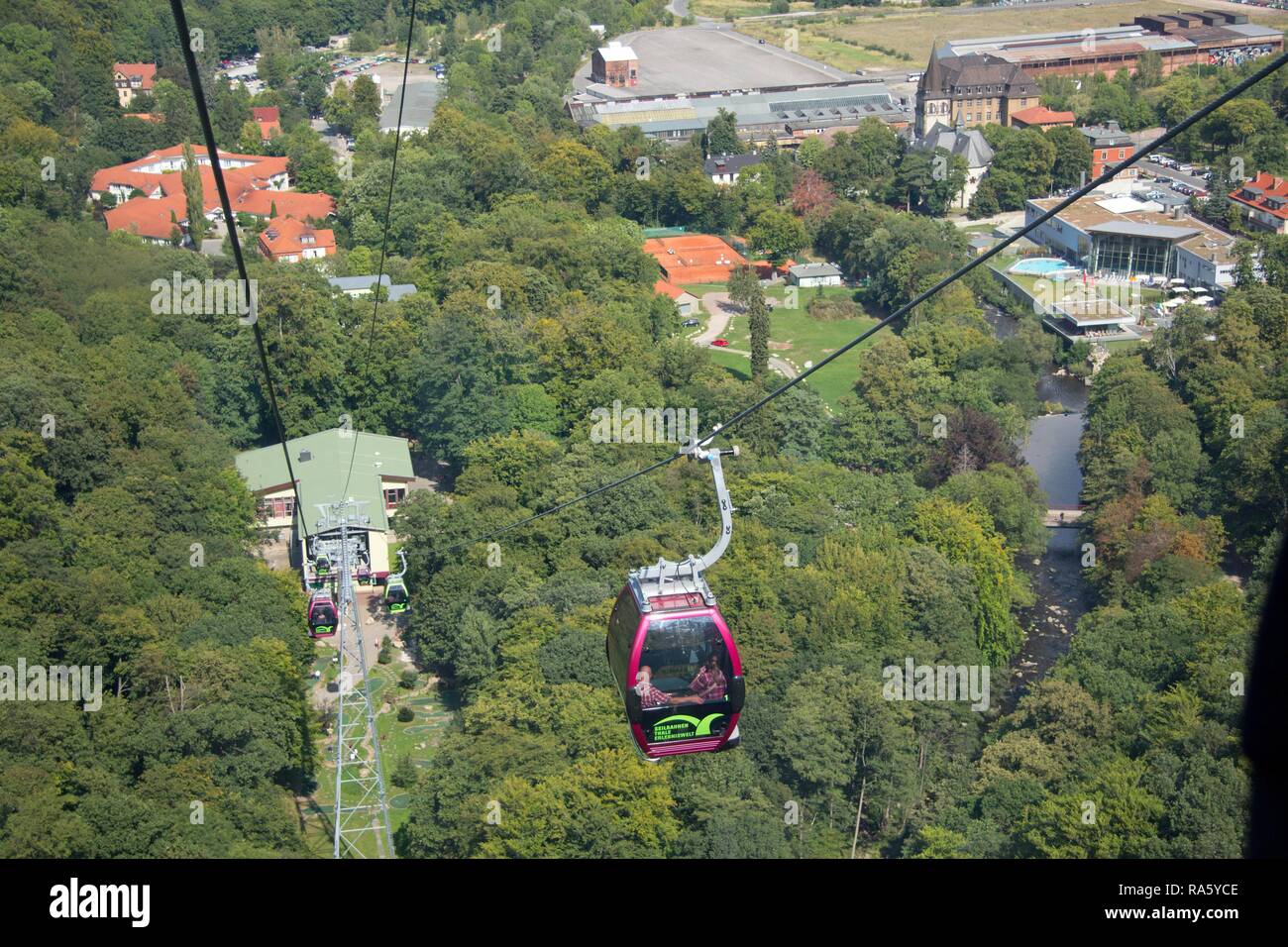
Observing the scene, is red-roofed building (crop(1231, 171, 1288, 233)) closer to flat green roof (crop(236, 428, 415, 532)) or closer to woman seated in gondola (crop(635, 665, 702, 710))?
flat green roof (crop(236, 428, 415, 532))

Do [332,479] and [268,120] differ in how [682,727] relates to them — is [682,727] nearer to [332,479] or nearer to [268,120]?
[332,479]

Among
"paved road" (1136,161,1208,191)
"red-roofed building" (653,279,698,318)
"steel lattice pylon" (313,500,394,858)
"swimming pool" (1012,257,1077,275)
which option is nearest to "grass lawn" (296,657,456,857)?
"steel lattice pylon" (313,500,394,858)

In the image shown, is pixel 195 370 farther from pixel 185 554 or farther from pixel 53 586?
pixel 53 586

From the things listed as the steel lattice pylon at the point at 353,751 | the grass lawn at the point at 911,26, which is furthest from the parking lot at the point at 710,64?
the steel lattice pylon at the point at 353,751

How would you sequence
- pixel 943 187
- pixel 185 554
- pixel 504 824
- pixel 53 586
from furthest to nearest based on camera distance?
pixel 943 187 → pixel 185 554 → pixel 53 586 → pixel 504 824

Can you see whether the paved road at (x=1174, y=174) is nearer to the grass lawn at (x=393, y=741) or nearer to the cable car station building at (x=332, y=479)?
the cable car station building at (x=332, y=479)
